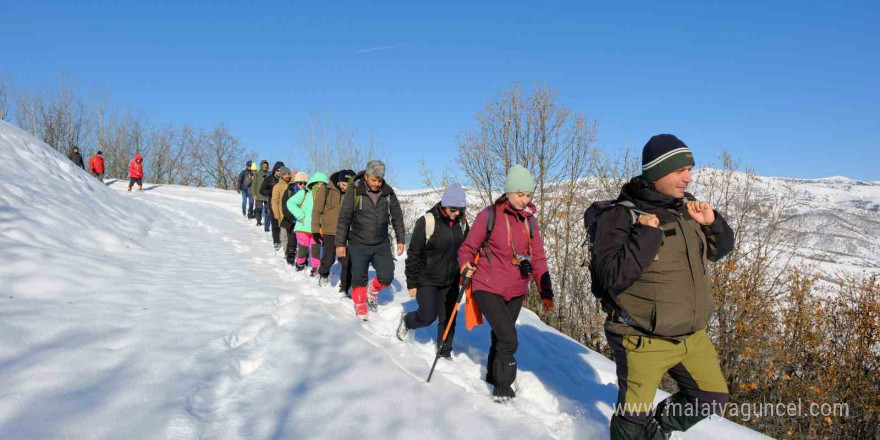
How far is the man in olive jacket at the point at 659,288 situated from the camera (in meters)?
2.41

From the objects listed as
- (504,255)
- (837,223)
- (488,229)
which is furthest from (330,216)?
(837,223)

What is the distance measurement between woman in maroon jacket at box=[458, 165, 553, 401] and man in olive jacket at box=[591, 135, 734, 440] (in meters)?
1.18

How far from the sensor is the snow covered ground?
282cm

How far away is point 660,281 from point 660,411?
0.86 metres

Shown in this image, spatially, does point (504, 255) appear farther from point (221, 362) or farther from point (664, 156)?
point (221, 362)

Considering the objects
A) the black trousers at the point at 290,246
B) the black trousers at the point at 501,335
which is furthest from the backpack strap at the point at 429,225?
the black trousers at the point at 290,246

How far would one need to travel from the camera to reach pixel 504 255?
3.82m

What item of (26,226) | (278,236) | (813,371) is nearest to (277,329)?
(26,226)

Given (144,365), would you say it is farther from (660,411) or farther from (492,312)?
(660,411)

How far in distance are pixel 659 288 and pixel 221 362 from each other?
3478 mm

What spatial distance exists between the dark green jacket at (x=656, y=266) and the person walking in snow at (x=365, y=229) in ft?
12.3

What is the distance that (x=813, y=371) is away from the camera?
13.9m

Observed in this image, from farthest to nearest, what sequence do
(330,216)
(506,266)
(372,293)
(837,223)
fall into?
(837,223) → (330,216) → (372,293) → (506,266)

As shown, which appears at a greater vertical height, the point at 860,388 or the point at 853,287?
the point at 853,287
